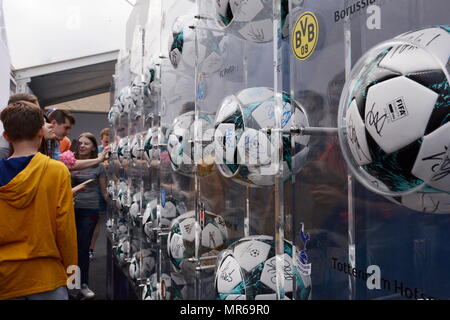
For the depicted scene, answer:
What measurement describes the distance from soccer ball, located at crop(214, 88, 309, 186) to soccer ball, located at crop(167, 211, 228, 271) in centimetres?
41

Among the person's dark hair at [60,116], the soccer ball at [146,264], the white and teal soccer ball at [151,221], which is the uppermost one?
the person's dark hair at [60,116]

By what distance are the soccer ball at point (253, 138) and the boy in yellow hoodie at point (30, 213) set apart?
2.51 feet

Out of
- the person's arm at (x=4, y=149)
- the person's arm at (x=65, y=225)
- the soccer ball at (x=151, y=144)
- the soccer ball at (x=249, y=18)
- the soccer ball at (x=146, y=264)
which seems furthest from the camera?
the soccer ball at (x=146, y=264)

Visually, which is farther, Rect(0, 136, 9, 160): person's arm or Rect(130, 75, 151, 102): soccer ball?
Rect(130, 75, 151, 102): soccer ball

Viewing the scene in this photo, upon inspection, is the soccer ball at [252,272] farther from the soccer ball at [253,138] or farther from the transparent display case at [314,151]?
the soccer ball at [253,138]

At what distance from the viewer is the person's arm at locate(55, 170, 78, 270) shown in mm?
1744

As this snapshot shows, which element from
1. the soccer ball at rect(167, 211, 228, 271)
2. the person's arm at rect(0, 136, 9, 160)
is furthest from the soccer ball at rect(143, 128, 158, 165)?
the person's arm at rect(0, 136, 9, 160)

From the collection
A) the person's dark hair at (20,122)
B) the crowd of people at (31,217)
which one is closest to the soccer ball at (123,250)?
the crowd of people at (31,217)

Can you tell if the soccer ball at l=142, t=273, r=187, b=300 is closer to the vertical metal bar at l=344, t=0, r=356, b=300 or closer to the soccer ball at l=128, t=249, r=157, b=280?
the soccer ball at l=128, t=249, r=157, b=280

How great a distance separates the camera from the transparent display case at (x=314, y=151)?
2.30ft

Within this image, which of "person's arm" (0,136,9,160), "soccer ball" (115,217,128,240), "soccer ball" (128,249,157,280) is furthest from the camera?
"soccer ball" (115,217,128,240)

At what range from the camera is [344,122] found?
2.86 ft
